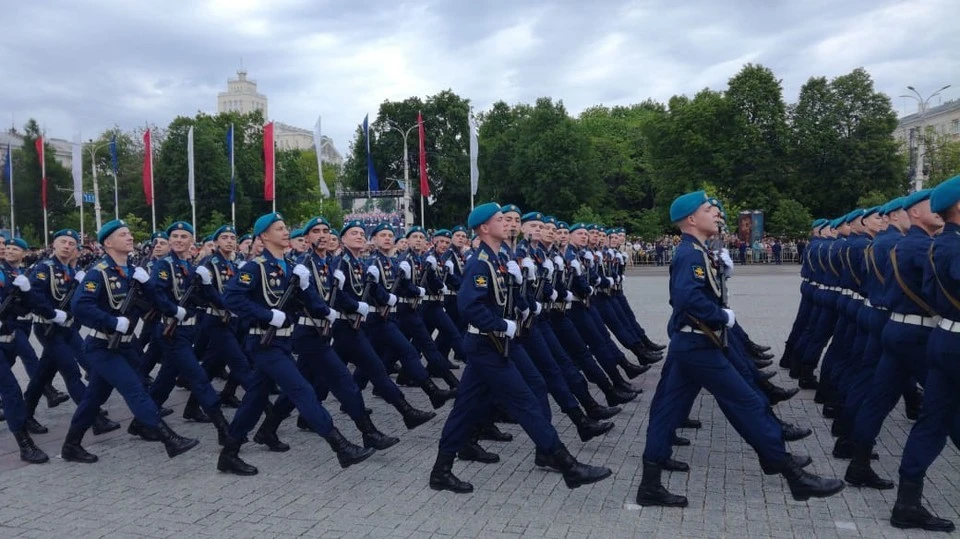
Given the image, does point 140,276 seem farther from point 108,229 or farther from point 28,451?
point 28,451

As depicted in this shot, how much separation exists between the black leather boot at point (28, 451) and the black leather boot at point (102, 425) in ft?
3.05

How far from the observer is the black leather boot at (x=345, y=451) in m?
6.18

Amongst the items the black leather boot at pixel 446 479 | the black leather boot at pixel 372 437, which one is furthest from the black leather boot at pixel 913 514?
the black leather boot at pixel 372 437

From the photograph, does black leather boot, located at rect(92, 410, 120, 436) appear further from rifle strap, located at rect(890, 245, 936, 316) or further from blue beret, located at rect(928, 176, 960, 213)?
blue beret, located at rect(928, 176, 960, 213)

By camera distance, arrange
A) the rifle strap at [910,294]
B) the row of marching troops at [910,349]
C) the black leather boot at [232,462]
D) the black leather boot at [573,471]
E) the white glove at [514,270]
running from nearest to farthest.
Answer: the row of marching troops at [910,349]
the rifle strap at [910,294]
the black leather boot at [573,471]
the white glove at [514,270]
the black leather boot at [232,462]

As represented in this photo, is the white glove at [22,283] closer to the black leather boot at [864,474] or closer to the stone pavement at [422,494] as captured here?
the stone pavement at [422,494]

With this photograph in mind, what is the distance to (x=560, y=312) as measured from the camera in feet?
27.9

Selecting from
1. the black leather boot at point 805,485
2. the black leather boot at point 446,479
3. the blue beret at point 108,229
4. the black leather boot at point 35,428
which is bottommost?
the black leather boot at point 35,428

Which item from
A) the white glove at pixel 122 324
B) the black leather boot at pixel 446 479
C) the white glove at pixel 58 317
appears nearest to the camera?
the black leather boot at pixel 446 479

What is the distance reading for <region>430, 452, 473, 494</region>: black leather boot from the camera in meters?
5.79

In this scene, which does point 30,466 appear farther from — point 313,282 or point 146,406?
point 313,282

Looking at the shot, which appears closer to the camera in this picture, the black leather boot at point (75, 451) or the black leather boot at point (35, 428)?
the black leather boot at point (75, 451)

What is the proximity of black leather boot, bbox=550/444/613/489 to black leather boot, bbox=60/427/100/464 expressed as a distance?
4190 mm

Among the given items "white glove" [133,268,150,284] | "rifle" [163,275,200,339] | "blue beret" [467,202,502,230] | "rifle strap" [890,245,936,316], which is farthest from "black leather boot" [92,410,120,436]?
"rifle strap" [890,245,936,316]
